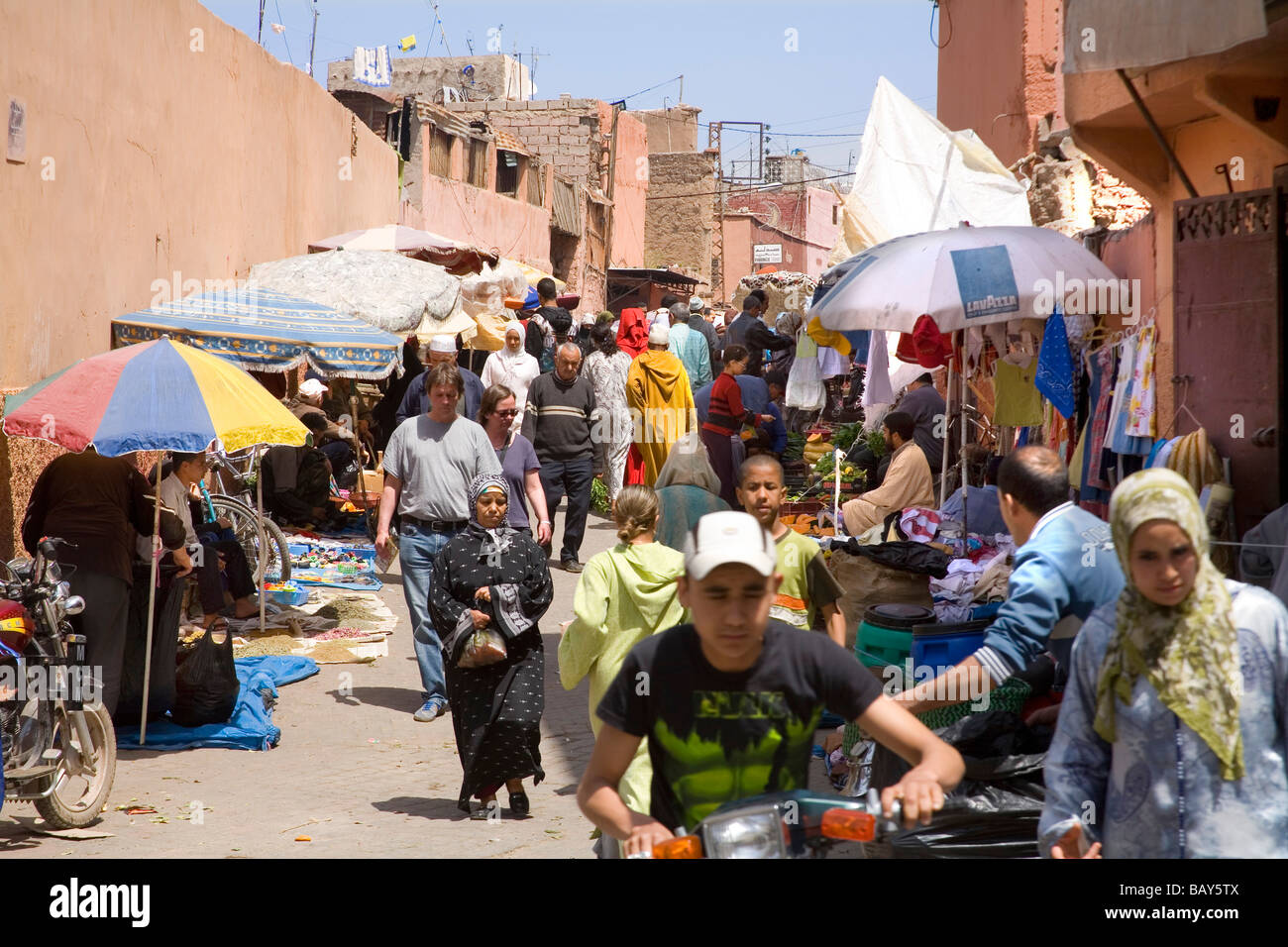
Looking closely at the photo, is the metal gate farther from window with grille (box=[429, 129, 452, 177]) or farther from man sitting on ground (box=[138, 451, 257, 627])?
window with grille (box=[429, 129, 452, 177])

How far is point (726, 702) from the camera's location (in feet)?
9.55

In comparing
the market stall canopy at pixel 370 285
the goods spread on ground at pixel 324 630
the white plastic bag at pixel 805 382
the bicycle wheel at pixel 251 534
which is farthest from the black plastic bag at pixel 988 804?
the white plastic bag at pixel 805 382

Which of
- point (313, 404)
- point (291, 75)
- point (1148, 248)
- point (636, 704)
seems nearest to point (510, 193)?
point (291, 75)

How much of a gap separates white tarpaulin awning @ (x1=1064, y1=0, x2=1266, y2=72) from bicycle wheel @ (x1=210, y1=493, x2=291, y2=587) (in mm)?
6934

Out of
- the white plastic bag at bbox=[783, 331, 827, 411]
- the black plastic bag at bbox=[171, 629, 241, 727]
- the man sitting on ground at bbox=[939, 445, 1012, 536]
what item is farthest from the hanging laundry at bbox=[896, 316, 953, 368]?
the white plastic bag at bbox=[783, 331, 827, 411]

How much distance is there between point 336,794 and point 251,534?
4.66m

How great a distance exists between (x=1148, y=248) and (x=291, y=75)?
11203mm

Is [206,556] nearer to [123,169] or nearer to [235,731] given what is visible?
[235,731]

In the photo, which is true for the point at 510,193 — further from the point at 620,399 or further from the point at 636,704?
the point at 636,704

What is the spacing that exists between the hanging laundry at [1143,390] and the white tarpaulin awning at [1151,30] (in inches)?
63.9

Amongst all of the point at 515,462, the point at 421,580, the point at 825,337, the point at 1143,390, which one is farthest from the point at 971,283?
the point at 421,580
